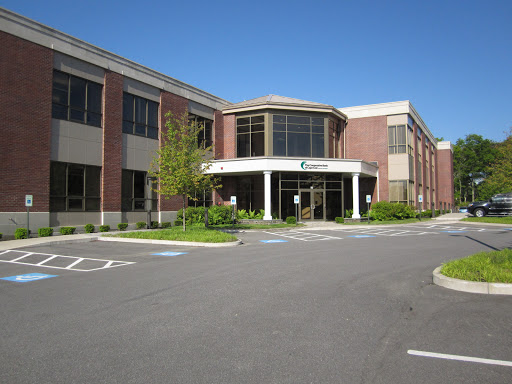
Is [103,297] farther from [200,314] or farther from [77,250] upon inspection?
[77,250]

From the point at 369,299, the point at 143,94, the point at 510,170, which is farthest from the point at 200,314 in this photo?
the point at 510,170

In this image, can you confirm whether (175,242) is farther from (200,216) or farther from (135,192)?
(200,216)

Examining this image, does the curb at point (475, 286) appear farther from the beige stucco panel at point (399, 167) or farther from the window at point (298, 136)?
the beige stucco panel at point (399, 167)

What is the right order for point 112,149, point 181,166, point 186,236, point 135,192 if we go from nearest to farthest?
1. point 186,236
2. point 181,166
3. point 112,149
4. point 135,192

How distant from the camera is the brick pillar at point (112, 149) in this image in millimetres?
21688

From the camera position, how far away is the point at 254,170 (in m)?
27.7

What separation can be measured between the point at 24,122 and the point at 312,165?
1865cm

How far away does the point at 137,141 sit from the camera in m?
24.0

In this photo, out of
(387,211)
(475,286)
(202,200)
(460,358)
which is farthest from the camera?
(387,211)

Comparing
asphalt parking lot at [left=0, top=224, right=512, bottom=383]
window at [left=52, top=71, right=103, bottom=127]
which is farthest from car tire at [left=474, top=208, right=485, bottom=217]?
window at [left=52, top=71, right=103, bottom=127]

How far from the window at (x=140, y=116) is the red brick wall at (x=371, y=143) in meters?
18.4

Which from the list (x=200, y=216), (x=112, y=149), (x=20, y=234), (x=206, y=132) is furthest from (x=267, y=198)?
(x=20, y=234)

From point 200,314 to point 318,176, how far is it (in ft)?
84.9

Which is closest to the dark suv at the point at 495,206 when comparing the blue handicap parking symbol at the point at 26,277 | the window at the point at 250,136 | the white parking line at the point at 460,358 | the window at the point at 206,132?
the window at the point at 250,136
